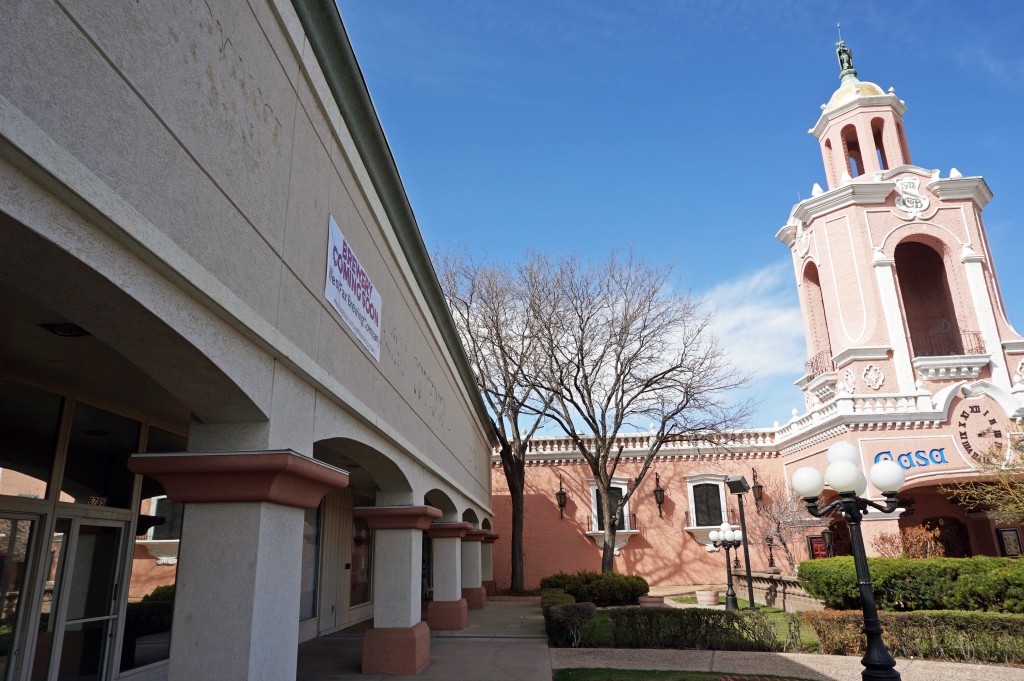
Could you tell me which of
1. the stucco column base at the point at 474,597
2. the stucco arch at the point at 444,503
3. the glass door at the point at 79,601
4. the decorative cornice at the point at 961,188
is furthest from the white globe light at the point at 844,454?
the decorative cornice at the point at 961,188

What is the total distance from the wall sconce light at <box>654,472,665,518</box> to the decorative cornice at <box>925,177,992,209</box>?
1592cm

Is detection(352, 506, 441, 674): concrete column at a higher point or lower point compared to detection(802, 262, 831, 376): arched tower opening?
lower

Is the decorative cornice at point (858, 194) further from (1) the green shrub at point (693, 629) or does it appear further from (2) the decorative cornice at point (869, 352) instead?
(1) the green shrub at point (693, 629)

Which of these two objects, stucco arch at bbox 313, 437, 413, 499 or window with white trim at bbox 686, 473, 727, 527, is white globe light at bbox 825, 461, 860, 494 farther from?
window with white trim at bbox 686, 473, 727, 527

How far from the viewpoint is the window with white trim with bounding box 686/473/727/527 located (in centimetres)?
2650

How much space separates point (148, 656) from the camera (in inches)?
327

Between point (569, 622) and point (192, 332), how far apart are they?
386 inches

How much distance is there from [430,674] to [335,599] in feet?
20.0

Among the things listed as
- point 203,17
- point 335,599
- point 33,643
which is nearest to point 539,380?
point 335,599

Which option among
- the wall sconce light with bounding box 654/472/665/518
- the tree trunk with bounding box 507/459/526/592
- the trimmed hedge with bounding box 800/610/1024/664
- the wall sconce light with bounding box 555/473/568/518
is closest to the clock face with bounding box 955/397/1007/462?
the wall sconce light with bounding box 654/472/665/518

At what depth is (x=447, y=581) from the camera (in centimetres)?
1448

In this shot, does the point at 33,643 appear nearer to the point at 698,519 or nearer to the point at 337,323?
the point at 337,323

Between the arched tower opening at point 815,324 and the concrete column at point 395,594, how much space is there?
24.0 meters

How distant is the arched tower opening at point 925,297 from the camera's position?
28.2 m
